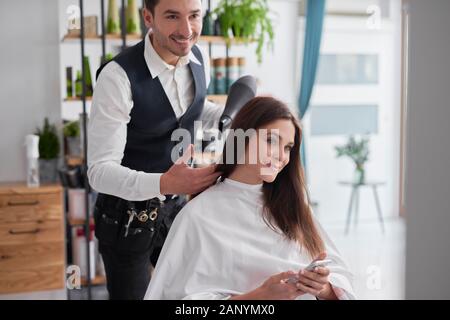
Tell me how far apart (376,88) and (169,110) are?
4312 millimetres

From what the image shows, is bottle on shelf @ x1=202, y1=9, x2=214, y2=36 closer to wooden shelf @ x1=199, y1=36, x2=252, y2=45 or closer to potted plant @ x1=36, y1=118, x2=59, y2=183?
wooden shelf @ x1=199, y1=36, x2=252, y2=45

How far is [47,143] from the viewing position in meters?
3.50

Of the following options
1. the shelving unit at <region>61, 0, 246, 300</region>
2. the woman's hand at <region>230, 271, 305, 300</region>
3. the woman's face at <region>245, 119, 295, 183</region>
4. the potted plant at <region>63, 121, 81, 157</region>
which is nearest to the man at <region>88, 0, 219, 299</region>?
the woman's face at <region>245, 119, 295, 183</region>

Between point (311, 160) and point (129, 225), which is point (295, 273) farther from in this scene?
point (311, 160)

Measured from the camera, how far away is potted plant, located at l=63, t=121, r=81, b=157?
3496 mm

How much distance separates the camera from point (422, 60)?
1.13 m

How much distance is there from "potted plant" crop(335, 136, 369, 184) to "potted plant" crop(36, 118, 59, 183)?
2530 mm

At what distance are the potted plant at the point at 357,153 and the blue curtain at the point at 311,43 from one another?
1.76ft

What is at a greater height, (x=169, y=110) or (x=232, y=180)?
(x=169, y=110)

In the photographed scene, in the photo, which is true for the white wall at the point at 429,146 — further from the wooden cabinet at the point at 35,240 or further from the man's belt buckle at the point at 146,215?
the wooden cabinet at the point at 35,240

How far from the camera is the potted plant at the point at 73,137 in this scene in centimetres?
350

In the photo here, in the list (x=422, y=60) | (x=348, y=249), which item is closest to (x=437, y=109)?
(x=422, y=60)

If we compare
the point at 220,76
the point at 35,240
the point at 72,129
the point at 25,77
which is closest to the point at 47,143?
the point at 72,129

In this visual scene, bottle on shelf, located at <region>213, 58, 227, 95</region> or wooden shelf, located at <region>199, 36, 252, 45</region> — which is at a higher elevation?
wooden shelf, located at <region>199, 36, 252, 45</region>
